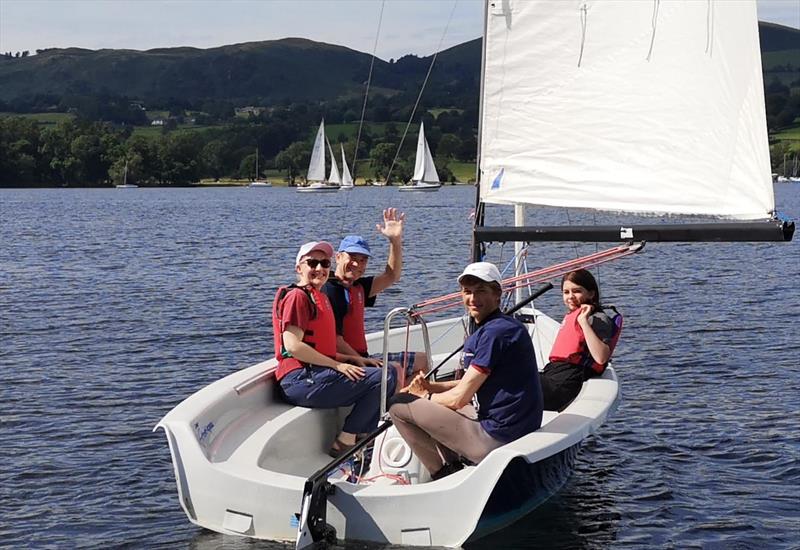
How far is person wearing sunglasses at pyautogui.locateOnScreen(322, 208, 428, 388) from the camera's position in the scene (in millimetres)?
9828

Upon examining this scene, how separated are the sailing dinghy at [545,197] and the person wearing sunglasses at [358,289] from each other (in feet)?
1.23

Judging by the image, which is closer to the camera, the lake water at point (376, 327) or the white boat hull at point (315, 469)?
the white boat hull at point (315, 469)

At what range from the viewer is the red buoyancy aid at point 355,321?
32.9ft

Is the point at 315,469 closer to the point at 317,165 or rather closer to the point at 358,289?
the point at 358,289

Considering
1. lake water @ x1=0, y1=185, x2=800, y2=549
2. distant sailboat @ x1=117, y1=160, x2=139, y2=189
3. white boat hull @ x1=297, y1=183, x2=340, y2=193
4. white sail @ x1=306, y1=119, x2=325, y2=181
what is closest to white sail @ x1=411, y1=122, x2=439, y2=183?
white boat hull @ x1=297, y1=183, x2=340, y2=193

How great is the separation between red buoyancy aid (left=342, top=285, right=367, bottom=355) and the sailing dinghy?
527 mm

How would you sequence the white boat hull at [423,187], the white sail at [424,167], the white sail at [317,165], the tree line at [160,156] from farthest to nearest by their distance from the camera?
the tree line at [160,156] < the white boat hull at [423,187] < the white sail at [317,165] < the white sail at [424,167]

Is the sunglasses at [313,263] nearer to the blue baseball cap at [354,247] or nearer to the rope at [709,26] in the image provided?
the blue baseball cap at [354,247]

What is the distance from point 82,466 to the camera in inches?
441

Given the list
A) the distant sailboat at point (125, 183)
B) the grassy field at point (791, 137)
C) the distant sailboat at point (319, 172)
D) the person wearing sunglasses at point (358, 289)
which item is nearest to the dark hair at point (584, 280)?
the person wearing sunglasses at point (358, 289)

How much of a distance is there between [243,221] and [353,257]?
178ft

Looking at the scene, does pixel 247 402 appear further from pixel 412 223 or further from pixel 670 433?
pixel 412 223

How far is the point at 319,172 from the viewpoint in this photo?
116438 mm

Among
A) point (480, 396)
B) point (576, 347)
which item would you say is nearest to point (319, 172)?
point (576, 347)
